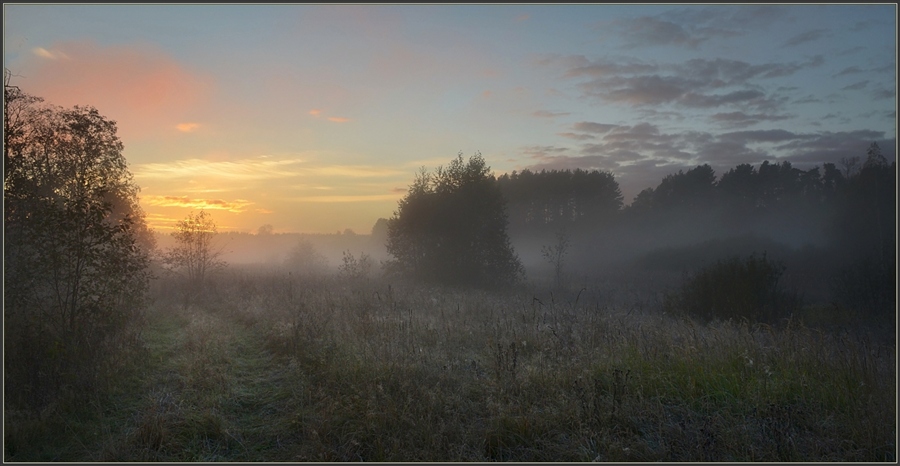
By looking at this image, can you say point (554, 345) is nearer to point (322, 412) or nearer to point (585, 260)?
point (322, 412)

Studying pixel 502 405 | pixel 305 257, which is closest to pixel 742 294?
pixel 502 405

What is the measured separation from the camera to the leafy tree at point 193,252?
806 inches

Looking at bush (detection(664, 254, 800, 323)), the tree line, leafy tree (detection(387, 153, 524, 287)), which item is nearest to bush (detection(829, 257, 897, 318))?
the tree line

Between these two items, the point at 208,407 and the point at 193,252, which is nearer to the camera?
the point at 208,407

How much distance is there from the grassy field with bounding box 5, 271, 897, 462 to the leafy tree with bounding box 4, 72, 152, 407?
68 cm

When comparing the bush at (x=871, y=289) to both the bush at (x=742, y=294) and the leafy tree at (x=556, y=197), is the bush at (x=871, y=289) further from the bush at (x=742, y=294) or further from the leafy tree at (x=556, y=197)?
the leafy tree at (x=556, y=197)

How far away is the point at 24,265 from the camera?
22.4 ft

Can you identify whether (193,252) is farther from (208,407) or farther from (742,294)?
(742,294)

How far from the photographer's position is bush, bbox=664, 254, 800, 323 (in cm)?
1747

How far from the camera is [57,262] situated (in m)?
7.04

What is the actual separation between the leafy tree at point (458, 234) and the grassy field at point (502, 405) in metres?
20.9

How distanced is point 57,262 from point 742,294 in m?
20.0

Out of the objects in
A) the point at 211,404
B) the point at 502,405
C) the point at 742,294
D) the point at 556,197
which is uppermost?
the point at 556,197

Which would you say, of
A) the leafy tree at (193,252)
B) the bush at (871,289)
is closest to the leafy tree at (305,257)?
the leafy tree at (193,252)
